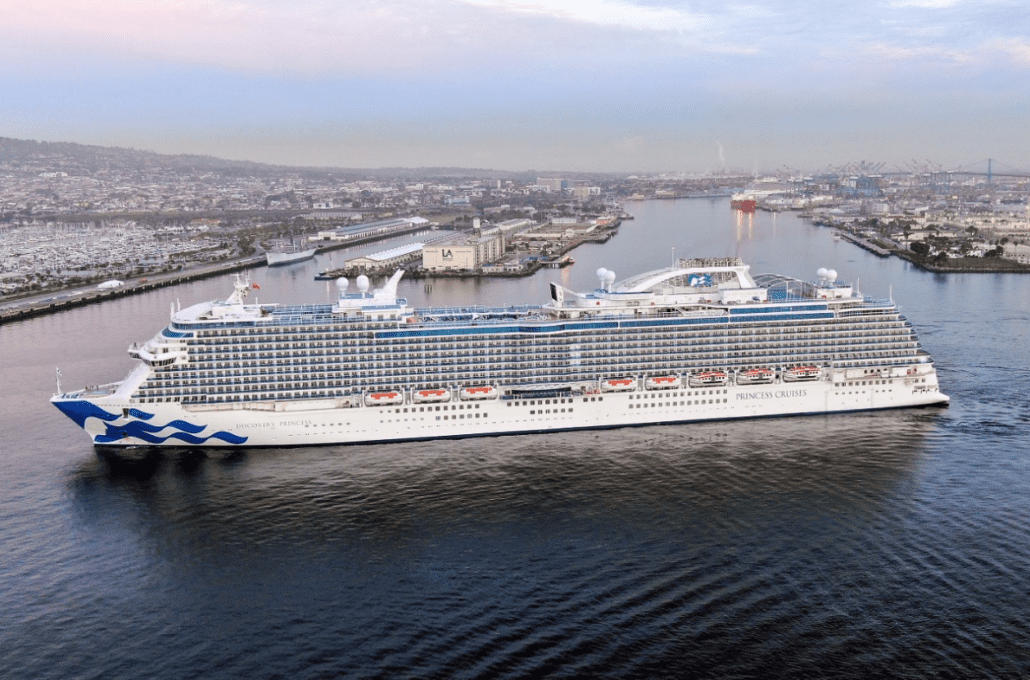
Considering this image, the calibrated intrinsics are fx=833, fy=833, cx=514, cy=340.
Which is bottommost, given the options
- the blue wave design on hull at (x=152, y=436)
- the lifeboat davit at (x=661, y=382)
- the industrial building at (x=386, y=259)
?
the blue wave design on hull at (x=152, y=436)

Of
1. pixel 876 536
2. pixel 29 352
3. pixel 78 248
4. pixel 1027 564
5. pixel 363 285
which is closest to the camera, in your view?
pixel 1027 564

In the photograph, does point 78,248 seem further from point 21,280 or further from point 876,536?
point 876,536

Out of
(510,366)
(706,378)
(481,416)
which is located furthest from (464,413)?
(706,378)

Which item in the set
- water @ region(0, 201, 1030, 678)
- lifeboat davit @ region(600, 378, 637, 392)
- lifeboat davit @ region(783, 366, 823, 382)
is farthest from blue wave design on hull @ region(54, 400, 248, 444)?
lifeboat davit @ region(783, 366, 823, 382)

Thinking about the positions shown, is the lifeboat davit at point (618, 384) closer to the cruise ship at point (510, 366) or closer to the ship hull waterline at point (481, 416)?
the cruise ship at point (510, 366)

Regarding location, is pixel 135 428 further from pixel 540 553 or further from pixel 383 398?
pixel 540 553

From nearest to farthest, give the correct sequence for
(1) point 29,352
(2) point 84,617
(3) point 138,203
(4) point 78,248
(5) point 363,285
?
(2) point 84,617, (5) point 363,285, (1) point 29,352, (4) point 78,248, (3) point 138,203

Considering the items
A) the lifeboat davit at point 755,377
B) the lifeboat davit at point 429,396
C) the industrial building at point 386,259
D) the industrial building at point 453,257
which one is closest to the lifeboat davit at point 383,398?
the lifeboat davit at point 429,396

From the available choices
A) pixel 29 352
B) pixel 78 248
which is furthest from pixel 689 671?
pixel 78 248
